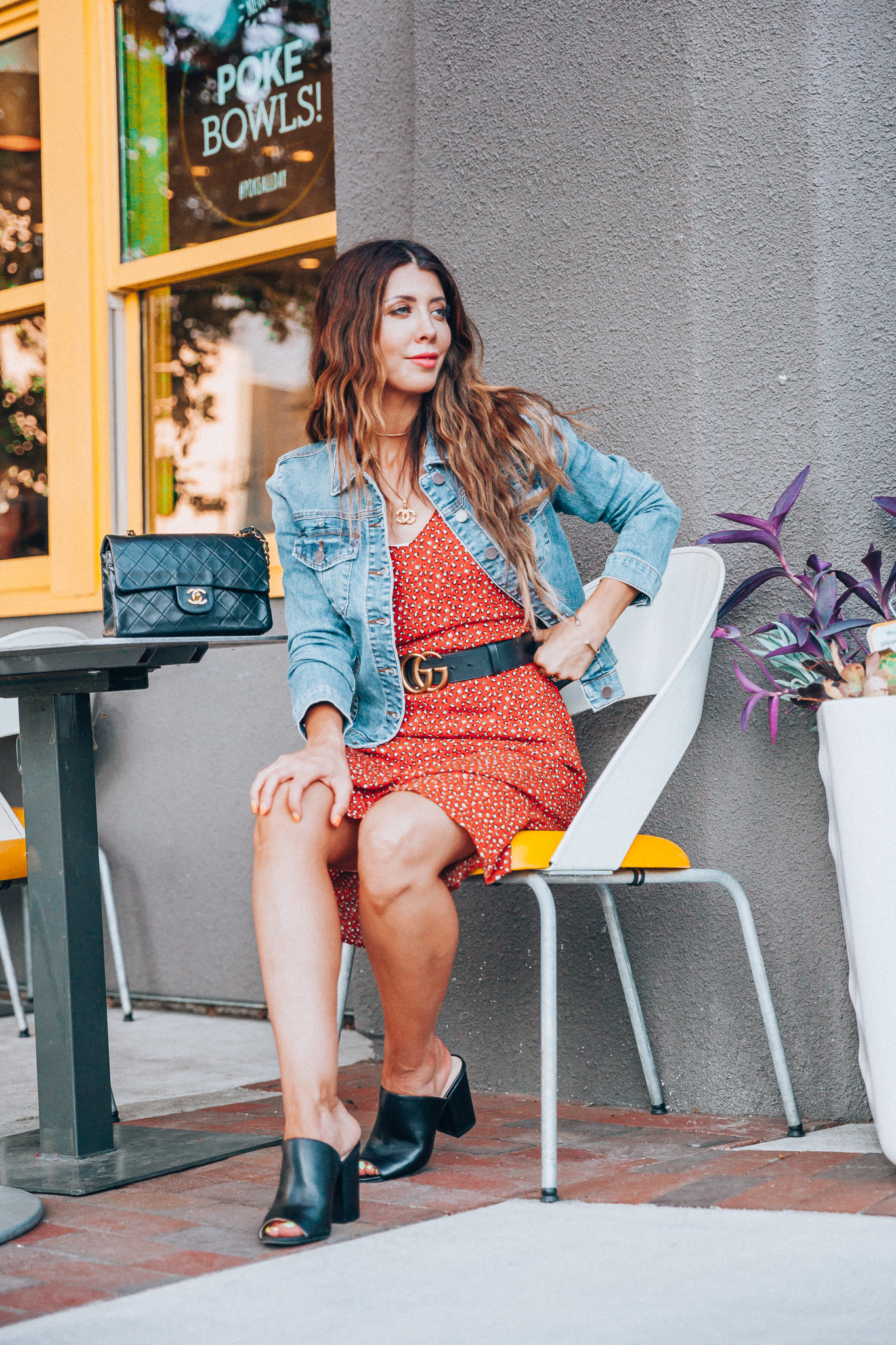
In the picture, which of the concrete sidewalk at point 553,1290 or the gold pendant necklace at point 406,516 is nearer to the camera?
the concrete sidewalk at point 553,1290

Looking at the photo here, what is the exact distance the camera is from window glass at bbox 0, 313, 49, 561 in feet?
14.5

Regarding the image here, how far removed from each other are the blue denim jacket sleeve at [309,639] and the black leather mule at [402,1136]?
591 millimetres

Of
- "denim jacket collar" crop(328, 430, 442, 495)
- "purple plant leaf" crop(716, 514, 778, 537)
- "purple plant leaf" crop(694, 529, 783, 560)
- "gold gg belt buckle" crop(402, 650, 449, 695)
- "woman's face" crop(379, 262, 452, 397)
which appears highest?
"woman's face" crop(379, 262, 452, 397)

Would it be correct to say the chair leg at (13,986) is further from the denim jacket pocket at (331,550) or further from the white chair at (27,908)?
the denim jacket pocket at (331,550)

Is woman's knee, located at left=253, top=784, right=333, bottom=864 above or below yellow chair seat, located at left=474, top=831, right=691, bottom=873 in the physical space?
above

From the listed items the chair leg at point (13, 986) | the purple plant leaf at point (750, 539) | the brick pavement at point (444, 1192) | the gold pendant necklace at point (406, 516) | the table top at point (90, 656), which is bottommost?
the chair leg at point (13, 986)

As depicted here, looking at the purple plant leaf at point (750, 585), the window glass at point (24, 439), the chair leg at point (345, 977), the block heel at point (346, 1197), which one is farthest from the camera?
the window glass at point (24, 439)

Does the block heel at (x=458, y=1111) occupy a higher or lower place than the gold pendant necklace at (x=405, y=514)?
lower

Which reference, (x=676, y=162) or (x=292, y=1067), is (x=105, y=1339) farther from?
(x=676, y=162)

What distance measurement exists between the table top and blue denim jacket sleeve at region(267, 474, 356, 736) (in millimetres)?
175

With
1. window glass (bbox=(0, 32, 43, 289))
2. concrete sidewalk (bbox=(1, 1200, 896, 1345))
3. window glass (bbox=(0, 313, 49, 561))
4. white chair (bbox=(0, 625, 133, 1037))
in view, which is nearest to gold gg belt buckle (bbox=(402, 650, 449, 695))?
concrete sidewalk (bbox=(1, 1200, 896, 1345))

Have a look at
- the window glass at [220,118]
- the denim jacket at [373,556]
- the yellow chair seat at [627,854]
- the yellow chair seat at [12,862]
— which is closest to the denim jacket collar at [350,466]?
the denim jacket at [373,556]

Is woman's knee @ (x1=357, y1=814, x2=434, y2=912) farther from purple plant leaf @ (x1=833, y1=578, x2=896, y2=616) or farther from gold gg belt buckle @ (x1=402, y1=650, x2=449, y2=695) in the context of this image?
purple plant leaf @ (x1=833, y1=578, x2=896, y2=616)

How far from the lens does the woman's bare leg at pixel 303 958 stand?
185cm
